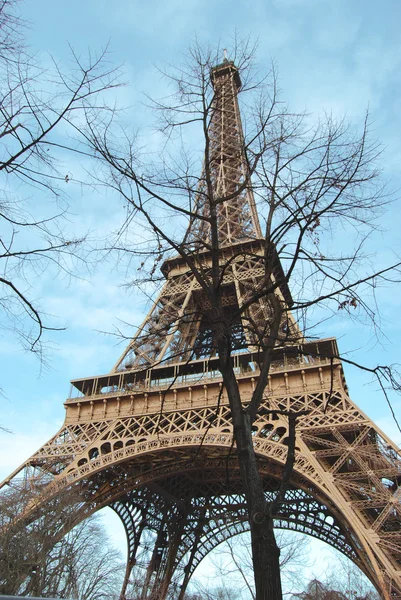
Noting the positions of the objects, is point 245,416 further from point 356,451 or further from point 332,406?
point 332,406

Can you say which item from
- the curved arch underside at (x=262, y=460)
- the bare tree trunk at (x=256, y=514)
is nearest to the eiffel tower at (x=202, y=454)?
the curved arch underside at (x=262, y=460)

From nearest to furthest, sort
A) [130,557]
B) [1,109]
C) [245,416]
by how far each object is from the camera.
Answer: [1,109]
[245,416]
[130,557]

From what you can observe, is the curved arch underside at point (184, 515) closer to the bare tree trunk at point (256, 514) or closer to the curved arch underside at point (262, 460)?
the curved arch underside at point (262, 460)

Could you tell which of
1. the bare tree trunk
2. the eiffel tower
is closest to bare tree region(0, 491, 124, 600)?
the eiffel tower

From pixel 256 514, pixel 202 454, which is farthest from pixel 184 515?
pixel 256 514

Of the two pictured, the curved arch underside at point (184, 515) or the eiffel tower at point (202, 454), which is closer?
the eiffel tower at point (202, 454)

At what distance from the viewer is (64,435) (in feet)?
76.6

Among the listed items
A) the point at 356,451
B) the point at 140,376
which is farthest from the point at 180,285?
the point at 356,451

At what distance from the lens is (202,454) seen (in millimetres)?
22469

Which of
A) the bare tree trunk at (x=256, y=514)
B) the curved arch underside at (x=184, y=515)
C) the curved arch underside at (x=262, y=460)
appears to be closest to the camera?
the bare tree trunk at (x=256, y=514)

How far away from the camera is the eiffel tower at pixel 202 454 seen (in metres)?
16.5

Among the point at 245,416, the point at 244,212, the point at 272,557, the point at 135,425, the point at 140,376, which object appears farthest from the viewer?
the point at 244,212

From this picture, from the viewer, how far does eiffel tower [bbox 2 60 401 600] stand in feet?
54.1

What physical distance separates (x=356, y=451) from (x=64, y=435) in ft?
42.9
